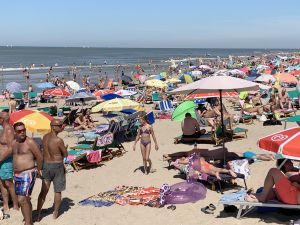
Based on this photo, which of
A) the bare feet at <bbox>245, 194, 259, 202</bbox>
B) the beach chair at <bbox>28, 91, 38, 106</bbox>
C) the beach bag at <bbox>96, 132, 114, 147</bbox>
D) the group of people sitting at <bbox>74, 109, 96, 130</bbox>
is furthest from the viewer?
the beach chair at <bbox>28, 91, 38, 106</bbox>

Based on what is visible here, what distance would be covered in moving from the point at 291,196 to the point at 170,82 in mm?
20178

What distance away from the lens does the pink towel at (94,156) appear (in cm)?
940

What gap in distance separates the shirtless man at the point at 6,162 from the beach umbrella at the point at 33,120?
5.76ft

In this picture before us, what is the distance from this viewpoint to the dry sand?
611 cm

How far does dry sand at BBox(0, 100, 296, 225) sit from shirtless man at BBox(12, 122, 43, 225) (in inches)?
34.5

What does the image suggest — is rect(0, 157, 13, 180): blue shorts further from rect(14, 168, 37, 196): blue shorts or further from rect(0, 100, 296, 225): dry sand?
rect(14, 168, 37, 196): blue shorts

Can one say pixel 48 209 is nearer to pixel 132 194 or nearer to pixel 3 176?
pixel 3 176

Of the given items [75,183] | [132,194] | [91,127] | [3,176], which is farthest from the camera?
[91,127]

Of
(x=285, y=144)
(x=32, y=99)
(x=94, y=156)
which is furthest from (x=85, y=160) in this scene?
(x=32, y=99)

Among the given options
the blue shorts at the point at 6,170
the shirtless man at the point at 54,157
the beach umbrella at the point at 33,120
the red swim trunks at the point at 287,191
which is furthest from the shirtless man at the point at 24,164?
the red swim trunks at the point at 287,191

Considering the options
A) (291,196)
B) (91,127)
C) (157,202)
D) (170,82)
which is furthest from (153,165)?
(170,82)

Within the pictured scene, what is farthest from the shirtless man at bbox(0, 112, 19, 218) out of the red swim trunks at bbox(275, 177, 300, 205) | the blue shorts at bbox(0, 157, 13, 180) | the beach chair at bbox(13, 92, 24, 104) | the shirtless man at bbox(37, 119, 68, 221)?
the beach chair at bbox(13, 92, 24, 104)

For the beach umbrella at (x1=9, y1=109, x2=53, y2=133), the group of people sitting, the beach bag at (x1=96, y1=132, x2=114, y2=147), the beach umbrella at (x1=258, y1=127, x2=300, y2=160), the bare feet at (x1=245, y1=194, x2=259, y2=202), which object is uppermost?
the beach umbrella at (x1=258, y1=127, x2=300, y2=160)

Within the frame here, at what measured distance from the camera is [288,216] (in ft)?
19.3
